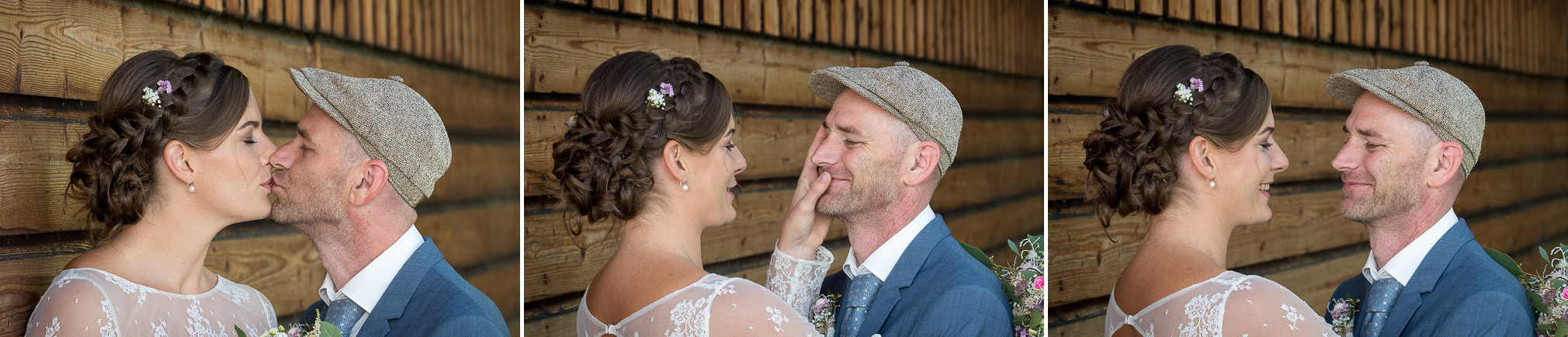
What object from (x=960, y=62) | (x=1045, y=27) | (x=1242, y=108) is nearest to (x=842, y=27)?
(x=960, y=62)

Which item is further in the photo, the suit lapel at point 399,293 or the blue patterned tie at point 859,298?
the blue patterned tie at point 859,298

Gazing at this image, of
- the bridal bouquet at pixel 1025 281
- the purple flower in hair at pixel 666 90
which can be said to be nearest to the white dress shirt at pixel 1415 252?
the bridal bouquet at pixel 1025 281

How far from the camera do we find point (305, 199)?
2.86 metres

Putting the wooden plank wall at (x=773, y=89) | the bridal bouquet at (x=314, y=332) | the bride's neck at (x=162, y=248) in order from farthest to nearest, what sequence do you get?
the wooden plank wall at (x=773, y=89)
the bridal bouquet at (x=314, y=332)
the bride's neck at (x=162, y=248)

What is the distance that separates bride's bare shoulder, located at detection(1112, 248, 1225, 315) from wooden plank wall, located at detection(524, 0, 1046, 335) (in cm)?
39

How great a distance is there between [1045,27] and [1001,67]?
0.20m

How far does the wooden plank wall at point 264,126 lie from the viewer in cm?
265

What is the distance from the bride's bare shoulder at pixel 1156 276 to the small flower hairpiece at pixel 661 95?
4.97 feet

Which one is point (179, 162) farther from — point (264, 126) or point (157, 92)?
point (264, 126)

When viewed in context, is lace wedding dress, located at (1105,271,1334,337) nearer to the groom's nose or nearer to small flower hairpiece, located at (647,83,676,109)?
the groom's nose

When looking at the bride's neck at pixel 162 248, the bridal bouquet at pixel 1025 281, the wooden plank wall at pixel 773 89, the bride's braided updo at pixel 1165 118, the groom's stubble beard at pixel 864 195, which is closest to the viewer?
the bride's neck at pixel 162 248

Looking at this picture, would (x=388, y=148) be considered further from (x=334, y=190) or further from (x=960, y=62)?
(x=960, y=62)

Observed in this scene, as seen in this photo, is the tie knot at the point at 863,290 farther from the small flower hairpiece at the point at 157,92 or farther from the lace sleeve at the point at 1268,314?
the small flower hairpiece at the point at 157,92

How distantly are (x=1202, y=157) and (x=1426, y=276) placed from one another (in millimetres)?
663
